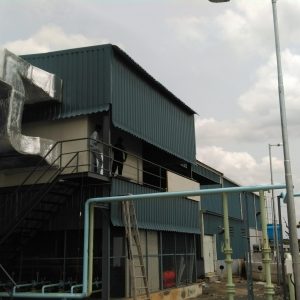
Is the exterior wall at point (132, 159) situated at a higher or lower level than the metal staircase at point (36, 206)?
higher

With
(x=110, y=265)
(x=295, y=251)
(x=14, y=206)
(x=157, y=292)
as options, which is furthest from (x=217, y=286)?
(x=295, y=251)

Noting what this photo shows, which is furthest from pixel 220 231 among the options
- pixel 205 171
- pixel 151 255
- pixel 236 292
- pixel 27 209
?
pixel 27 209

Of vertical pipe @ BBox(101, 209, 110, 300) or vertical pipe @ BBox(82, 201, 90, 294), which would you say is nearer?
vertical pipe @ BBox(82, 201, 90, 294)

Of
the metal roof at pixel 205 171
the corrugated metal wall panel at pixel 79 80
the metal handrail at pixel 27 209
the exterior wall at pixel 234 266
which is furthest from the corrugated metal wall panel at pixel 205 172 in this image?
the metal handrail at pixel 27 209

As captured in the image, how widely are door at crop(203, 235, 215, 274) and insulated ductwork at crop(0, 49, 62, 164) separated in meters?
17.0

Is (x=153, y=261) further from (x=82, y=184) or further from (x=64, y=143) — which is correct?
(x=64, y=143)

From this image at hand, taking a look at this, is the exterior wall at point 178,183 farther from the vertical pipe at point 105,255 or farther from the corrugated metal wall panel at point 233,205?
the corrugated metal wall panel at point 233,205

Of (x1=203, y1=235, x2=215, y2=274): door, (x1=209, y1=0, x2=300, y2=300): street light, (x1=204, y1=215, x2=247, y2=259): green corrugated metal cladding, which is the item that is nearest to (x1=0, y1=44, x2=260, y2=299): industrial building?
(x1=209, y1=0, x2=300, y2=300): street light

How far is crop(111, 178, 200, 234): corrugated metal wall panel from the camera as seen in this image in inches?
609

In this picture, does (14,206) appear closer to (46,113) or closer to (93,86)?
(46,113)

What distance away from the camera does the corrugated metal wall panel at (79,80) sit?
16.1m

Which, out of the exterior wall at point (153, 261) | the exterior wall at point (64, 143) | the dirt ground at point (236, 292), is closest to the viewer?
the exterior wall at point (64, 143)

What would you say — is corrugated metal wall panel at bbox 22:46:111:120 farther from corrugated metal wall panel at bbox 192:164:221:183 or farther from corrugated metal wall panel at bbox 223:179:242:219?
corrugated metal wall panel at bbox 223:179:242:219

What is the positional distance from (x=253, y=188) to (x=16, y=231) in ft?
27.6
